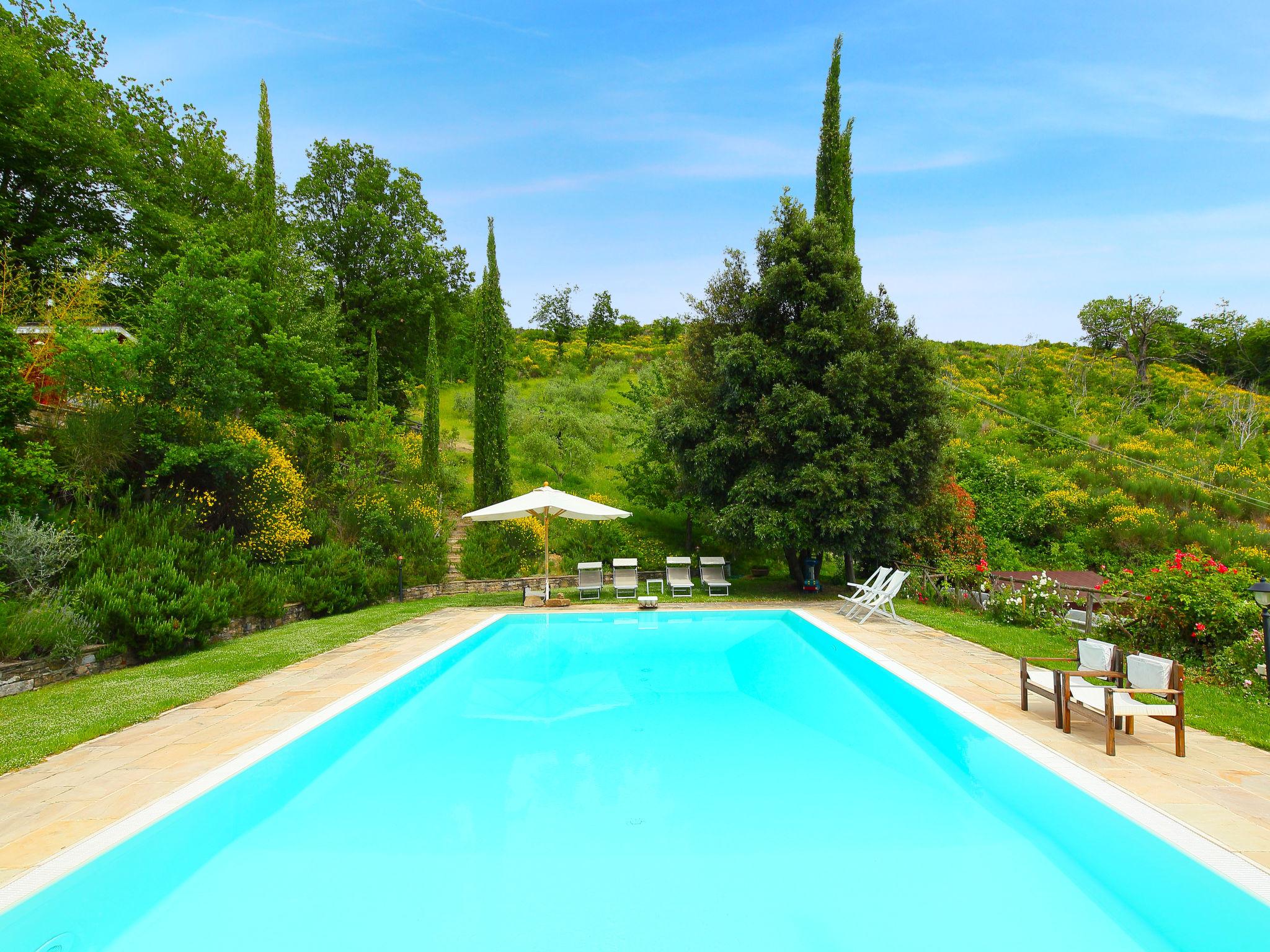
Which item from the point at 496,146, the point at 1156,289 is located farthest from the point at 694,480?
the point at 1156,289

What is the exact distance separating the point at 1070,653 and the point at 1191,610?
1206 mm

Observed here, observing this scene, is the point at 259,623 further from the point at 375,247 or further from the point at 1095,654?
the point at 375,247

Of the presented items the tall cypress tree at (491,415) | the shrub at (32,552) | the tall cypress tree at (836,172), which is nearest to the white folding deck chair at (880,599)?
the tall cypress tree at (836,172)

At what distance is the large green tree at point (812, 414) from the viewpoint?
11570 mm

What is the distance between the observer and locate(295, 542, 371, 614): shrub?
10523 mm

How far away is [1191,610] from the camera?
21.2 feet

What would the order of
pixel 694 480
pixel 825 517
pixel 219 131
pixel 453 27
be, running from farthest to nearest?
pixel 219 131 → pixel 453 27 → pixel 694 480 → pixel 825 517

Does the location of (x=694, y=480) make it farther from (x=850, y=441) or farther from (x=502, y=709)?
(x=502, y=709)

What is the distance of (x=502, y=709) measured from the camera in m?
6.40

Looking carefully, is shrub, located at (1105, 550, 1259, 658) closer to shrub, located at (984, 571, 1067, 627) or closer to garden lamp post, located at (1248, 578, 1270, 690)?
garden lamp post, located at (1248, 578, 1270, 690)

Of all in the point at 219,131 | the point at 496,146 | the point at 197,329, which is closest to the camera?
the point at 197,329

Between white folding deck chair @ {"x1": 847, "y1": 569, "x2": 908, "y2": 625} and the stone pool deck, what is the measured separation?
2.74 m

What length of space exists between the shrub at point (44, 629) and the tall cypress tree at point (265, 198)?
10.6 m

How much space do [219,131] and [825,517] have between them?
23.5 m
